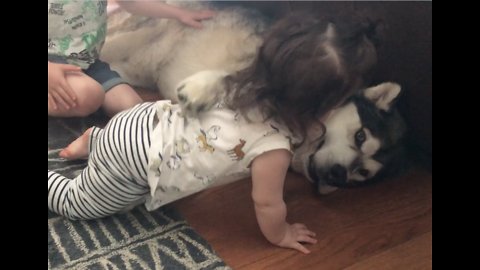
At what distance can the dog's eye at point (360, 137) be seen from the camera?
22.0 inches

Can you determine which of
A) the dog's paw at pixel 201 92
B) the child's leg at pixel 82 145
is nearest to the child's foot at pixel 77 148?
the child's leg at pixel 82 145

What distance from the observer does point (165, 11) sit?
57 cm

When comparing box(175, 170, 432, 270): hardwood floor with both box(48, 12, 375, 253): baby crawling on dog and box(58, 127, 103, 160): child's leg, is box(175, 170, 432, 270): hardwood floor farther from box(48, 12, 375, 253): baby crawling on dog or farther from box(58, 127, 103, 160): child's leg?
box(58, 127, 103, 160): child's leg

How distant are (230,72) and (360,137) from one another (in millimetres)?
156

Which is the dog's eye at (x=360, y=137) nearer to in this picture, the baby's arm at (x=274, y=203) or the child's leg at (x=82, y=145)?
the baby's arm at (x=274, y=203)

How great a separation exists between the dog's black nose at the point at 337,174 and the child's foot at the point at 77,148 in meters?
0.27

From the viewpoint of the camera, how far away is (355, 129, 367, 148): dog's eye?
0.56m

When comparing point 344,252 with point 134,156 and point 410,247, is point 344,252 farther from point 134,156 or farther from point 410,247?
point 134,156

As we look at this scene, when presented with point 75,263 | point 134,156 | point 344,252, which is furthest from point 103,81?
point 344,252

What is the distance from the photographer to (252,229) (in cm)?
60

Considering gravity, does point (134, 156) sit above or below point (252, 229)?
above
